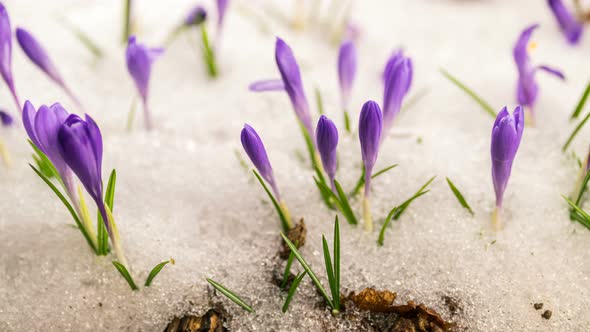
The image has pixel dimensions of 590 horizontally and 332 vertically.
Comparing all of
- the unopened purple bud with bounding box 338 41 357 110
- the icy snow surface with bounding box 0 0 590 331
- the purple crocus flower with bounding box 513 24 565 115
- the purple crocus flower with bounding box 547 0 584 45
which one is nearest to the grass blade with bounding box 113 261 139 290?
the icy snow surface with bounding box 0 0 590 331

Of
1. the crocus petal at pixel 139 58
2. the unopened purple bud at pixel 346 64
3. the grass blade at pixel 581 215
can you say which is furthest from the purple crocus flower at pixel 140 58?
the grass blade at pixel 581 215

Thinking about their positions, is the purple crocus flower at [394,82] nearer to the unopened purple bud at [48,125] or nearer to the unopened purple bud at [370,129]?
the unopened purple bud at [370,129]

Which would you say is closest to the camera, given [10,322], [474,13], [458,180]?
[10,322]

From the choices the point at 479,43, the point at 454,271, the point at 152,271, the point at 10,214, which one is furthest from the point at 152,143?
the point at 479,43

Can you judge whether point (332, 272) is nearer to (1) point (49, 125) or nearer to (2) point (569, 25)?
(1) point (49, 125)

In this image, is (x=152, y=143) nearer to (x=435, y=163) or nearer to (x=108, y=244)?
(x=108, y=244)

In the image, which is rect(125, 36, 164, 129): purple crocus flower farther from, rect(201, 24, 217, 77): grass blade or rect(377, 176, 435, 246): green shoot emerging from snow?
rect(377, 176, 435, 246): green shoot emerging from snow

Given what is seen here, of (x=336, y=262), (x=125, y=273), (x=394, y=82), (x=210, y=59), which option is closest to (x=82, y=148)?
(x=125, y=273)
